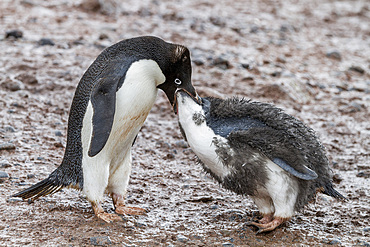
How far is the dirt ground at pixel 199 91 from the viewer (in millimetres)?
3367

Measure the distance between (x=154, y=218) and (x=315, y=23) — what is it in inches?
293

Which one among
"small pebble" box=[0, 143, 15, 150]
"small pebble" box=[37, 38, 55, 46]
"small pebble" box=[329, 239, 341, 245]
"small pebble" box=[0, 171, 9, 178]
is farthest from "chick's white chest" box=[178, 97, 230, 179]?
"small pebble" box=[37, 38, 55, 46]

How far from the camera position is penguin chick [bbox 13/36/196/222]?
10.8 ft

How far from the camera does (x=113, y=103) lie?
3199 millimetres

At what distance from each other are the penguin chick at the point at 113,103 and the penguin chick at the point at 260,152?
7.8 inches

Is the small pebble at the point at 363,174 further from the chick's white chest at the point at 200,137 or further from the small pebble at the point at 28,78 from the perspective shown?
the small pebble at the point at 28,78

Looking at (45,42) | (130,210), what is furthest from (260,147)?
(45,42)

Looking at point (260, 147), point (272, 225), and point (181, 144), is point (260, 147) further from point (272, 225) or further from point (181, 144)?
point (181, 144)

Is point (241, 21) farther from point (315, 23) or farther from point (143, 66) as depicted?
point (143, 66)

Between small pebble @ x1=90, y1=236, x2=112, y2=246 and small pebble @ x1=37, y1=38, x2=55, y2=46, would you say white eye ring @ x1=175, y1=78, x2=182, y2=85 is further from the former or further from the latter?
small pebble @ x1=37, y1=38, x2=55, y2=46

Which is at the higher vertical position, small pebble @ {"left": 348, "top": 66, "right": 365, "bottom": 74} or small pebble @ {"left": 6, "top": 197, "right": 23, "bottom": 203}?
small pebble @ {"left": 6, "top": 197, "right": 23, "bottom": 203}

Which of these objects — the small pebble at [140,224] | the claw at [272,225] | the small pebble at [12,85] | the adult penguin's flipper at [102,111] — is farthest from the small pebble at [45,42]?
the claw at [272,225]

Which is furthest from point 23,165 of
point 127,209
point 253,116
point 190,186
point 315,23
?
point 315,23

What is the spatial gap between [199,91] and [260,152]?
255 cm
